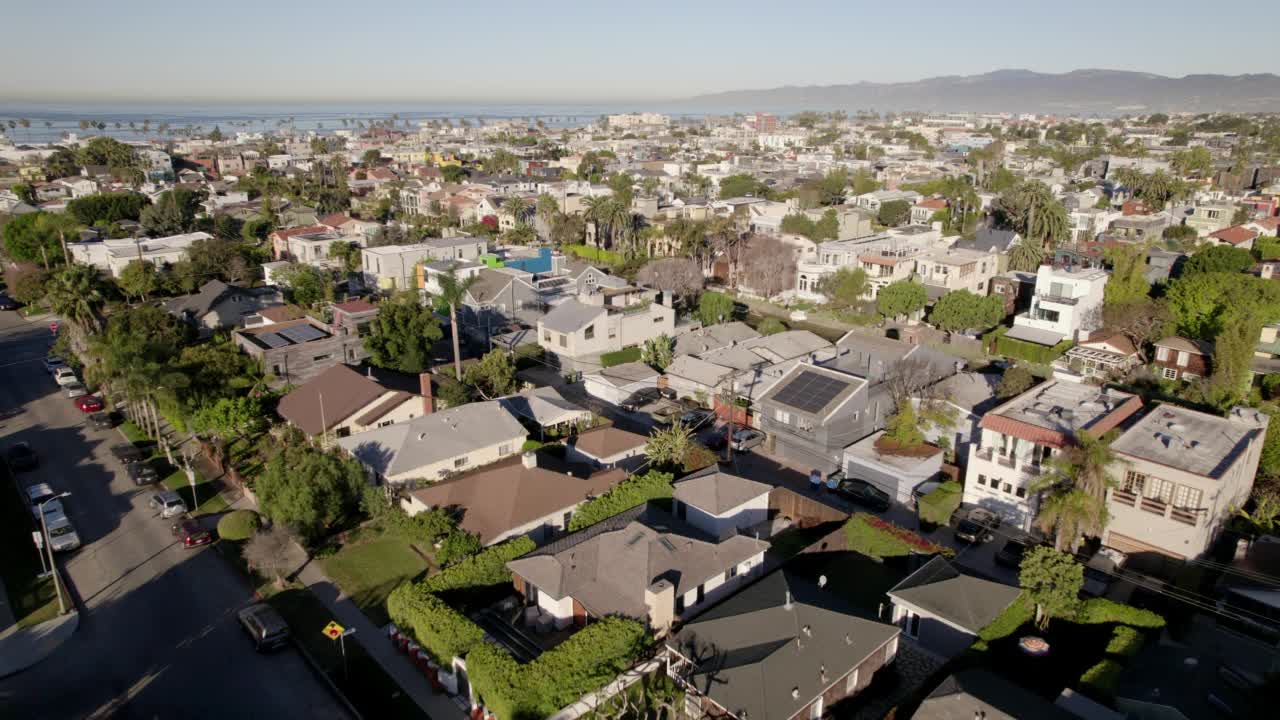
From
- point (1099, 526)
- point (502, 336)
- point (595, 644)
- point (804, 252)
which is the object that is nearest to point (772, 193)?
point (804, 252)

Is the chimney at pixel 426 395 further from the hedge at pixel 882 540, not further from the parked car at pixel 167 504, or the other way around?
the hedge at pixel 882 540

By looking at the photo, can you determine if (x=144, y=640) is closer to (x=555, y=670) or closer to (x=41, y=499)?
(x=41, y=499)

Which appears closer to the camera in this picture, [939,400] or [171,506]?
[171,506]

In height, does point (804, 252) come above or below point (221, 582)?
above

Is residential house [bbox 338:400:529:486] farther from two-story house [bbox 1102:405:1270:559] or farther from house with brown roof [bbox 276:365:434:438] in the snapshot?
two-story house [bbox 1102:405:1270:559]

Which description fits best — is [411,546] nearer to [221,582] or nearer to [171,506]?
[221,582]

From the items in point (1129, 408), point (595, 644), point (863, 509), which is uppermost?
point (1129, 408)

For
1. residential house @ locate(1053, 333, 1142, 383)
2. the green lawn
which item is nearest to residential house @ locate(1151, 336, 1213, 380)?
residential house @ locate(1053, 333, 1142, 383)
